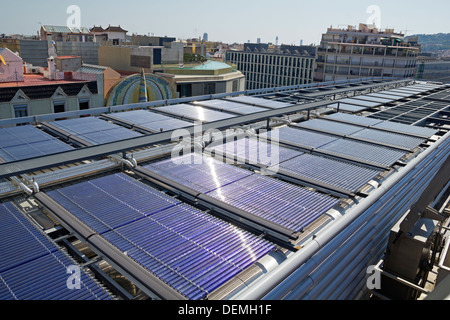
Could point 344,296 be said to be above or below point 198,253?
below

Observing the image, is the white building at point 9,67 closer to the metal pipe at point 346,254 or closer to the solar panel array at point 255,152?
the solar panel array at point 255,152

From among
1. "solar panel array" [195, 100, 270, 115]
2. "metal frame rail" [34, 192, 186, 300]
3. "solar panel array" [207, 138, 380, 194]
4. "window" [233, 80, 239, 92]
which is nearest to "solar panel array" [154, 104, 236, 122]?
"solar panel array" [195, 100, 270, 115]

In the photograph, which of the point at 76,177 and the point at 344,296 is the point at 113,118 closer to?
the point at 76,177

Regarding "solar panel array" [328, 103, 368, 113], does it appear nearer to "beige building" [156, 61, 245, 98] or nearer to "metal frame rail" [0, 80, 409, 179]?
"metal frame rail" [0, 80, 409, 179]

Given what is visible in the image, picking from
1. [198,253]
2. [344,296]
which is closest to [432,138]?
[344,296]

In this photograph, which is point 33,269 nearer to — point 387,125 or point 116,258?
point 116,258
